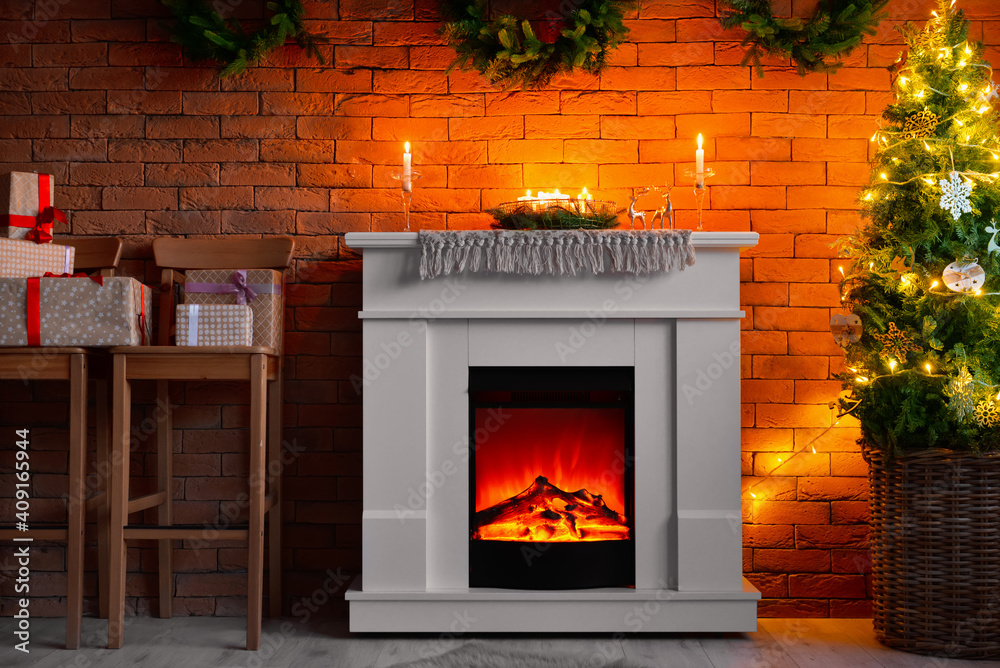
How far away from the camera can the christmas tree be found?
7.09 ft

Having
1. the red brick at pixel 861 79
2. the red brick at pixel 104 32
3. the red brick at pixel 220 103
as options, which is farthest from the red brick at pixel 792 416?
the red brick at pixel 104 32

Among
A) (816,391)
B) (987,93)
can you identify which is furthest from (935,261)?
(816,391)

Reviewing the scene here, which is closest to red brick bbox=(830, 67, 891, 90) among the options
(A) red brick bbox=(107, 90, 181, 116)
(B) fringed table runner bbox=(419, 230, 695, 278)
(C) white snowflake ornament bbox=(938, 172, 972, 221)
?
(C) white snowflake ornament bbox=(938, 172, 972, 221)

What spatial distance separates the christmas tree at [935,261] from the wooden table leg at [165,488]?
2.24 m

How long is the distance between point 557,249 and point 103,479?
68.0 inches

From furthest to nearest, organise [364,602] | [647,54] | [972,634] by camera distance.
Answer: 1. [647,54]
2. [364,602]
3. [972,634]

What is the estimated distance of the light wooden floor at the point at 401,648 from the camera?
7.06 feet

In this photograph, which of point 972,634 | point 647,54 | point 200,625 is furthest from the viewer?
point 647,54

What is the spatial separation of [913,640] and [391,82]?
8.03 ft

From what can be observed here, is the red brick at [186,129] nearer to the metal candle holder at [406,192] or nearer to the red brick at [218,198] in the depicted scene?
the red brick at [218,198]

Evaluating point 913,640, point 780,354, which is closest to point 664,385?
point 780,354

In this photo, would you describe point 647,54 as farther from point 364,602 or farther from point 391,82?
point 364,602

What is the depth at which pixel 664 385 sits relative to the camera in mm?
2381

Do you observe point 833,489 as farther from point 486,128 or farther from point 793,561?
point 486,128
